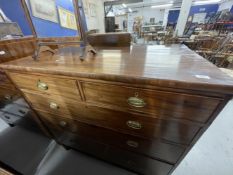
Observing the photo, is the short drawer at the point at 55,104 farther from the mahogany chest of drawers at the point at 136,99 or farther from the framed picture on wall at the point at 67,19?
the framed picture on wall at the point at 67,19

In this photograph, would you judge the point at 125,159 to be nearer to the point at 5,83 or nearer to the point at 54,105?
the point at 54,105

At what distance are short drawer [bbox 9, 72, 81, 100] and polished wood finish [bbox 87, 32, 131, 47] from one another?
644 mm

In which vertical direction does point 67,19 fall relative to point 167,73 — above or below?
above

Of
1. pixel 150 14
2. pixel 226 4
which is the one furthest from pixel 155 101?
pixel 150 14

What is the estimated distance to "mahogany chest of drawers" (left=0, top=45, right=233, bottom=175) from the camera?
0.42 meters

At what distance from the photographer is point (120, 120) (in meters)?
0.64

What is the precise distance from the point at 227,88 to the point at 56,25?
37.5 inches

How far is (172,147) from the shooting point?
0.64 metres

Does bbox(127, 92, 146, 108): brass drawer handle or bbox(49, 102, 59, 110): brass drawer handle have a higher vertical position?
bbox(127, 92, 146, 108): brass drawer handle

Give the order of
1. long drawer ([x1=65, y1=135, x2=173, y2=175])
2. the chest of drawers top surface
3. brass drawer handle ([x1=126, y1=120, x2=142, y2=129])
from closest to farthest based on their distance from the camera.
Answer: the chest of drawers top surface < brass drawer handle ([x1=126, y1=120, x2=142, y2=129]) < long drawer ([x1=65, y1=135, x2=173, y2=175])

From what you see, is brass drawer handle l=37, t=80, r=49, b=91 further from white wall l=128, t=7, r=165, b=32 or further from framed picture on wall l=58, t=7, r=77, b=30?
white wall l=128, t=7, r=165, b=32

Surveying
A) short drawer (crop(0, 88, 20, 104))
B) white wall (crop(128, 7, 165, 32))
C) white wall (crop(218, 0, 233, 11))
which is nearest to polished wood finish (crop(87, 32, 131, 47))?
short drawer (crop(0, 88, 20, 104))

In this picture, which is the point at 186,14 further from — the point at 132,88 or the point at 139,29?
the point at 132,88

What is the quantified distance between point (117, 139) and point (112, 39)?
0.86 meters
